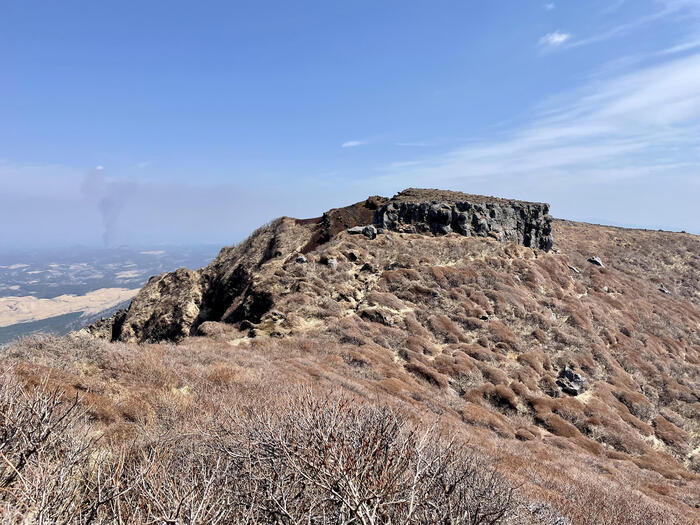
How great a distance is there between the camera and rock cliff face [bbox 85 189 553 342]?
33062mm

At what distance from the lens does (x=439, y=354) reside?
22.0 meters

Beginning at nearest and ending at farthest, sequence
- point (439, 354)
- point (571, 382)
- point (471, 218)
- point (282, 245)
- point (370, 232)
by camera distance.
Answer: point (571, 382) < point (439, 354) < point (370, 232) < point (282, 245) < point (471, 218)

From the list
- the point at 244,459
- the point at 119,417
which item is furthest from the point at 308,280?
the point at 244,459

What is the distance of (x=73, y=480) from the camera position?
4.63 m

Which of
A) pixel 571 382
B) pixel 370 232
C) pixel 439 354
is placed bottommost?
pixel 571 382

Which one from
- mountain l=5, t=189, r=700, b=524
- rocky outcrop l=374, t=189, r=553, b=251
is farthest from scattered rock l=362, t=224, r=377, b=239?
rocky outcrop l=374, t=189, r=553, b=251

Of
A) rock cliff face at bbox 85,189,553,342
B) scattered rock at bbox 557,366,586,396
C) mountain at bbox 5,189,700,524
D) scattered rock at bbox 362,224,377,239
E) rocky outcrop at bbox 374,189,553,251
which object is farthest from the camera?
rocky outcrop at bbox 374,189,553,251

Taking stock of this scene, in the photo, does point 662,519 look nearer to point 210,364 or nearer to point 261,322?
point 210,364

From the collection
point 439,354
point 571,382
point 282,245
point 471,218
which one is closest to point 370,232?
point 282,245

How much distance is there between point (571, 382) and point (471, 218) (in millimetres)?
23931

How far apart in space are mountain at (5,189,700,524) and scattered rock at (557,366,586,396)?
0.40 ft

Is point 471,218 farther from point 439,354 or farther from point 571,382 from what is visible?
point 439,354

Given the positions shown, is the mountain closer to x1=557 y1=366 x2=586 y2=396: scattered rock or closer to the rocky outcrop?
x1=557 y1=366 x2=586 y2=396: scattered rock

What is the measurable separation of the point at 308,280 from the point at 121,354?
51.3ft
